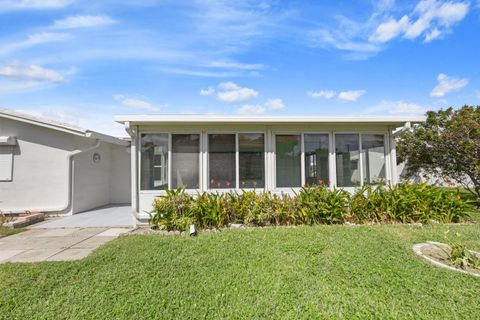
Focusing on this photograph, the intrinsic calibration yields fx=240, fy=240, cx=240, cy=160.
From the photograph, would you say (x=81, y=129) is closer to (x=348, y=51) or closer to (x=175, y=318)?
(x=175, y=318)

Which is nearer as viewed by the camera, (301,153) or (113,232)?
(113,232)

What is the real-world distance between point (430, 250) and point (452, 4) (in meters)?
8.09

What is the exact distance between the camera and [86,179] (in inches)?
366

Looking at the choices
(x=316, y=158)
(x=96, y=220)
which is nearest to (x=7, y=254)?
(x=96, y=220)

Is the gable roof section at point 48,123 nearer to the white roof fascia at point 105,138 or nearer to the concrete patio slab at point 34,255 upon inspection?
the white roof fascia at point 105,138

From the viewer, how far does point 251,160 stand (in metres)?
7.30

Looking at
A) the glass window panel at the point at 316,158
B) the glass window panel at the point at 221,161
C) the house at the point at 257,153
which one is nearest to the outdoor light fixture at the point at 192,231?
the house at the point at 257,153

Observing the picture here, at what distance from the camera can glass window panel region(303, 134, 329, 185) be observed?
24.3 feet

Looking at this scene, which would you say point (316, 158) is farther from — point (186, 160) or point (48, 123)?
point (48, 123)

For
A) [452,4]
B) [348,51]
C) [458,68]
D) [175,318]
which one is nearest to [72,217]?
[175,318]

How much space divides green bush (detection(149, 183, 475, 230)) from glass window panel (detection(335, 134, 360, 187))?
0.66m

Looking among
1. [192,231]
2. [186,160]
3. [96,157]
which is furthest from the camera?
[96,157]

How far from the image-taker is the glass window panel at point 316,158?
7402mm

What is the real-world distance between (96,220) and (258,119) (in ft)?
19.8
